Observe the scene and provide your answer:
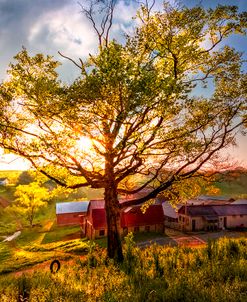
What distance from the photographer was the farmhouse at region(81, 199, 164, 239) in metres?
54.1

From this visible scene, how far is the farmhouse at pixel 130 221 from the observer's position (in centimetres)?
5412

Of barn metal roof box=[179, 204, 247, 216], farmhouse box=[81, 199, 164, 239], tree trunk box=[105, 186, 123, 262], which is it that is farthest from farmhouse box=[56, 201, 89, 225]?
tree trunk box=[105, 186, 123, 262]

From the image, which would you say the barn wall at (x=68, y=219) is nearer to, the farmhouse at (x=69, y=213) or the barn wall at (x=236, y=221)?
the farmhouse at (x=69, y=213)

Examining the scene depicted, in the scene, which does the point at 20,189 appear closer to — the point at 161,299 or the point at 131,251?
the point at 131,251

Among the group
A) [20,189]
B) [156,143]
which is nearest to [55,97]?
[156,143]

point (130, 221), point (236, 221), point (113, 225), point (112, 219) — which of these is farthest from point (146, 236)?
point (112, 219)

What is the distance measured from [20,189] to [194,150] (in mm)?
68361

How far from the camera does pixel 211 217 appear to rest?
61.3 m

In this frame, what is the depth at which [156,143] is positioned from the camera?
17.3 metres

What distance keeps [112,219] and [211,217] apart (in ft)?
159

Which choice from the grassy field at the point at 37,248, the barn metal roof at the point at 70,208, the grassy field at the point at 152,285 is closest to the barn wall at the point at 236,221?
the grassy field at the point at 37,248

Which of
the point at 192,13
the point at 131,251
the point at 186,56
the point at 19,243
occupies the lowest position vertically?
the point at 19,243

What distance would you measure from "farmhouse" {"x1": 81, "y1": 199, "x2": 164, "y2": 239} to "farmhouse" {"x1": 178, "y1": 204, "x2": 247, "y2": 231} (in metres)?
7.51

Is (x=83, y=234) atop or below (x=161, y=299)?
below
